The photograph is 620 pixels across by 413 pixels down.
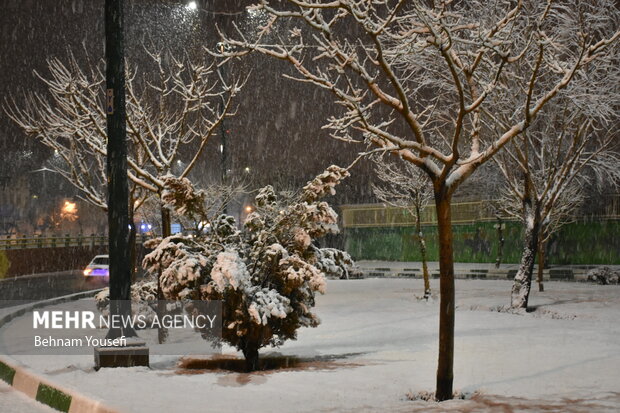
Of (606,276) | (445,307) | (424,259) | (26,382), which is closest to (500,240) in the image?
(606,276)

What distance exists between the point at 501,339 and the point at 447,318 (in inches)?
233

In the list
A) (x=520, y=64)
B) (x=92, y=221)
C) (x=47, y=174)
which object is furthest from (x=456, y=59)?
(x=92, y=221)

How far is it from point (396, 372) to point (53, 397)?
457cm

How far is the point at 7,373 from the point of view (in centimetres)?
991

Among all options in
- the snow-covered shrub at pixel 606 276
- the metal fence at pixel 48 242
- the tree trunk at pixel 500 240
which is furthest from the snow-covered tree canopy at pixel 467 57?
the metal fence at pixel 48 242

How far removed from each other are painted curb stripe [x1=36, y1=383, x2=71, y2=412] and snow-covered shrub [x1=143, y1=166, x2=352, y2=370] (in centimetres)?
226

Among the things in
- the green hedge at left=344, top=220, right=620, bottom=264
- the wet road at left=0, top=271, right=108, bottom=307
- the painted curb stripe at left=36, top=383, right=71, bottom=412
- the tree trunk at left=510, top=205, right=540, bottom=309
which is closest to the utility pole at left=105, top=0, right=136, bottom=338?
the painted curb stripe at left=36, top=383, right=71, bottom=412

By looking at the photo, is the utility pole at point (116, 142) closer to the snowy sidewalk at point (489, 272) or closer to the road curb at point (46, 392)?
the road curb at point (46, 392)

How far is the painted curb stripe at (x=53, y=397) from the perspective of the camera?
7.75m

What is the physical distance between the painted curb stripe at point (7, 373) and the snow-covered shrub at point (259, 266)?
2.19 meters

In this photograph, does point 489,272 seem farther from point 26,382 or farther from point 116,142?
point 26,382

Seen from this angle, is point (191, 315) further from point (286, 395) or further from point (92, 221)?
point (92, 221)

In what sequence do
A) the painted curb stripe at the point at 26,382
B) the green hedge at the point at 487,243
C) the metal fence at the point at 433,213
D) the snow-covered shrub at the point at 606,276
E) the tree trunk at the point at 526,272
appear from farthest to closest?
the metal fence at the point at 433,213
the green hedge at the point at 487,243
the snow-covered shrub at the point at 606,276
the tree trunk at the point at 526,272
the painted curb stripe at the point at 26,382

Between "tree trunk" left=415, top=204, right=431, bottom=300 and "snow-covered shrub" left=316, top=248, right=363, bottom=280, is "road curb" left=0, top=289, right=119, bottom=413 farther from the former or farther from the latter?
"tree trunk" left=415, top=204, right=431, bottom=300
